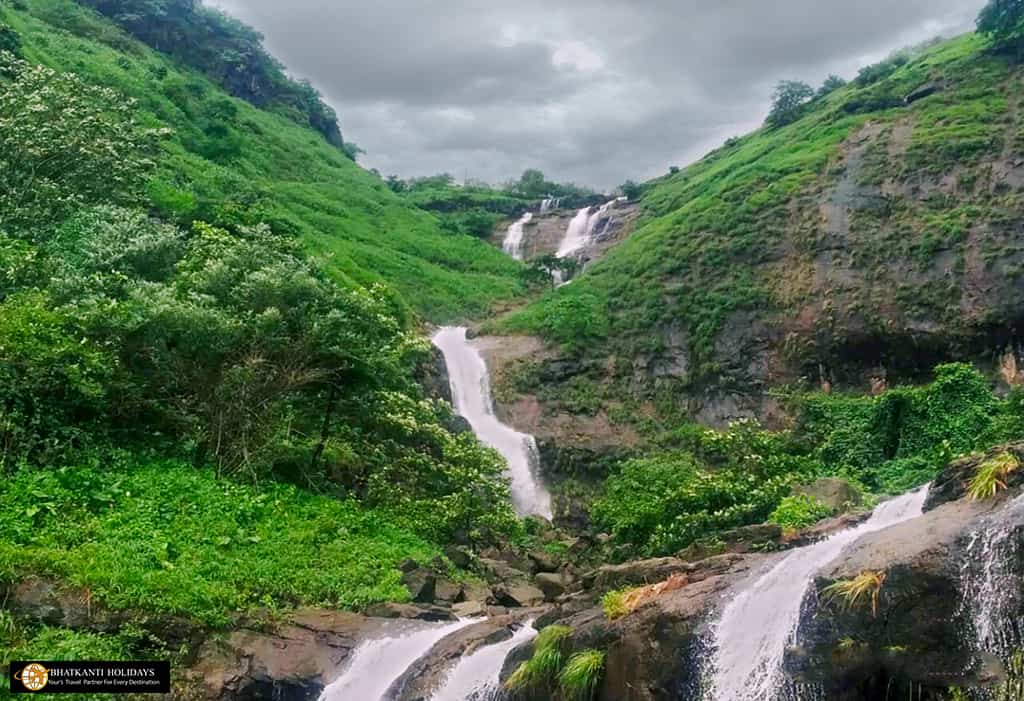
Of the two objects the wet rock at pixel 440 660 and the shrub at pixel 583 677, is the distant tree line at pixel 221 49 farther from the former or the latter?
the shrub at pixel 583 677

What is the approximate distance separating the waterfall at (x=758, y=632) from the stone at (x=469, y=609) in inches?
249

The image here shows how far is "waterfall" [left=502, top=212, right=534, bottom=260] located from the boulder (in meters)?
44.3

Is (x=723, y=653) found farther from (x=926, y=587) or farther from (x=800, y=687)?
(x=926, y=587)

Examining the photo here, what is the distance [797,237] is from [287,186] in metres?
30.2

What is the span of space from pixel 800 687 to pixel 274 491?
40.1 ft

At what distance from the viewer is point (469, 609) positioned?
1617 centimetres

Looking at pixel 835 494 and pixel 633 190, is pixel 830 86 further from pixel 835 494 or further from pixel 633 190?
pixel 835 494

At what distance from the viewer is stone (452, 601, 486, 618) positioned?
15812 mm

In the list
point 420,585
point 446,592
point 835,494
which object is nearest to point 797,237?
point 835,494

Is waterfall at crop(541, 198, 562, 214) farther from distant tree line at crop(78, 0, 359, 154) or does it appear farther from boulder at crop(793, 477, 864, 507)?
boulder at crop(793, 477, 864, 507)

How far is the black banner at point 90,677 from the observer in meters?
11.5

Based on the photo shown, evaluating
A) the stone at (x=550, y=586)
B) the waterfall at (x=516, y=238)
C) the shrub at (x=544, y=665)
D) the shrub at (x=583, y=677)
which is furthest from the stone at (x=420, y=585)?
the waterfall at (x=516, y=238)

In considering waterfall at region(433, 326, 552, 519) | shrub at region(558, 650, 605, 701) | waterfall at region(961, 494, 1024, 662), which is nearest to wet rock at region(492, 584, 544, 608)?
shrub at region(558, 650, 605, 701)

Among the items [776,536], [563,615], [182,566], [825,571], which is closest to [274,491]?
[182,566]
